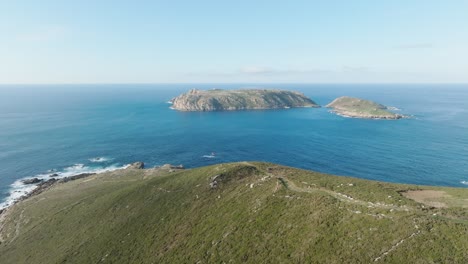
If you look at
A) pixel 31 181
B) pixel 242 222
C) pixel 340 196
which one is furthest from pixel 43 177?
pixel 340 196

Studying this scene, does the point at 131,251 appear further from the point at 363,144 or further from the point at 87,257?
the point at 363,144

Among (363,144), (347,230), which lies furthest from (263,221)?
(363,144)

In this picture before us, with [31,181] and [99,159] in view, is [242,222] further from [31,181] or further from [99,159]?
[99,159]

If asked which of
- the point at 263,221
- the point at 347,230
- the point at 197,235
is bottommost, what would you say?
the point at 197,235

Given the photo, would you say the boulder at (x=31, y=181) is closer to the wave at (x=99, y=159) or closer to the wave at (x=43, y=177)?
the wave at (x=43, y=177)

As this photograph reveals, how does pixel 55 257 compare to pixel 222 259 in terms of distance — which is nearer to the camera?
pixel 222 259

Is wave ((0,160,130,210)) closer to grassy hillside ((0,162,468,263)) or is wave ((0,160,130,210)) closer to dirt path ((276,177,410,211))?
grassy hillside ((0,162,468,263))
